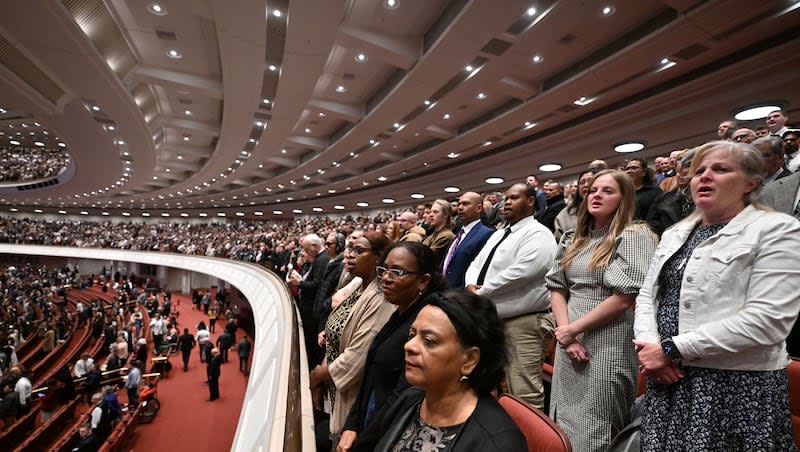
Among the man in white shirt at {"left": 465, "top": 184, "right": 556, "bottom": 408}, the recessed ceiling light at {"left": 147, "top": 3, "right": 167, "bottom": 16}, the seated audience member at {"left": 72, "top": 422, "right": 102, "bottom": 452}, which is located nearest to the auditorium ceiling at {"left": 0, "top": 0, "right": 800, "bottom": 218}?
the recessed ceiling light at {"left": 147, "top": 3, "right": 167, "bottom": 16}

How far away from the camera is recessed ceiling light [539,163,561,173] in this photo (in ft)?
39.7

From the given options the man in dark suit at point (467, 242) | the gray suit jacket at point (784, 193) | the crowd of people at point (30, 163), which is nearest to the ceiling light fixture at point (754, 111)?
the gray suit jacket at point (784, 193)

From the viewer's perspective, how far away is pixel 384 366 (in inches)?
71.8

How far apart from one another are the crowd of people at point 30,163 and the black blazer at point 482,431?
1060 inches

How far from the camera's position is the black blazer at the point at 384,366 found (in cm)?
181

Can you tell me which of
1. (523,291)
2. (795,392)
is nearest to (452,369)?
(523,291)

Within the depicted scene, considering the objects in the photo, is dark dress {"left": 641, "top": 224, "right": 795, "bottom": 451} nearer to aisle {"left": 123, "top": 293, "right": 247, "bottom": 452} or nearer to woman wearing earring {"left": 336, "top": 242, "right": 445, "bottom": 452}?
woman wearing earring {"left": 336, "top": 242, "right": 445, "bottom": 452}

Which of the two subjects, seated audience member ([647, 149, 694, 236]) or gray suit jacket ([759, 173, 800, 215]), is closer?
gray suit jacket ([759, 173, 800, 215])

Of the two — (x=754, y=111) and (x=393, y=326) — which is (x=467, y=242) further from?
(x=754, y=111)

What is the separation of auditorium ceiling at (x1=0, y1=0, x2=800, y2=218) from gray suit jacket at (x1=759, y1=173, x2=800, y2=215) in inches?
168

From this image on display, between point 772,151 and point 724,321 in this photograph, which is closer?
point 724,321

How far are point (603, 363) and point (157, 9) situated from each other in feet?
27.6

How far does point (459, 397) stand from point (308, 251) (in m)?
3.58

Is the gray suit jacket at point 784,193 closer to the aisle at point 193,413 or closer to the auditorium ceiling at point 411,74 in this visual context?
the auditorium ceiling at point 411,74
